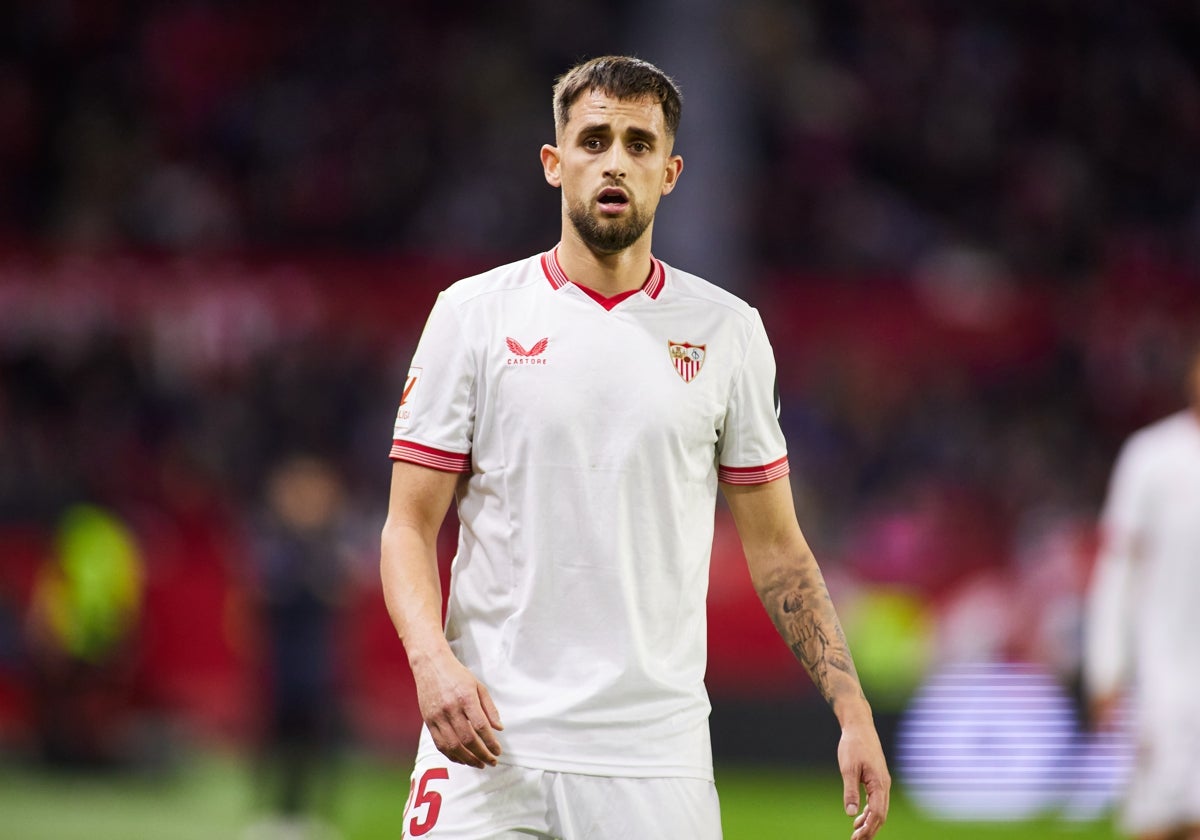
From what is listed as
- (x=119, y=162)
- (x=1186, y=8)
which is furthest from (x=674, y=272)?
(x=1186, y=8)

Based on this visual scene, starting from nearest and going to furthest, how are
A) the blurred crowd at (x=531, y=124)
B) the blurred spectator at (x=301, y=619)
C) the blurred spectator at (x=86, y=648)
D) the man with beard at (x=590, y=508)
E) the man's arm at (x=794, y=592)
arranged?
1. the man with beard at (x=590, y=508)
2. the man's arm at (x=794, y=592)
3. the blurred spectator at (x=301, y=619)
4. the blurred spectator at (x=86, y=648)
5. the blurred crowd at (x=531, y=124)

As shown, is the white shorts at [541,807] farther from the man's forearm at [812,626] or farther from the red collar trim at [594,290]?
the red collar trim at [594,290]

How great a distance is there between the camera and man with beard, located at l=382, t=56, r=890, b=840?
3611mm

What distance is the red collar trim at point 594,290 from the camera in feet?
12.7

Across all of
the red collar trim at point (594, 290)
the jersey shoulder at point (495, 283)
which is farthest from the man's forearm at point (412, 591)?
the red collar trim at point (594, 290)

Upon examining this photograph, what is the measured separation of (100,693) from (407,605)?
32.1 feet

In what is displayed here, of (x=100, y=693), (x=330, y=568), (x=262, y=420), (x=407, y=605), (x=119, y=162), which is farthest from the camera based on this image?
(x=119, y=162)

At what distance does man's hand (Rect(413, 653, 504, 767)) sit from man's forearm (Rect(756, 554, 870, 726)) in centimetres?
84

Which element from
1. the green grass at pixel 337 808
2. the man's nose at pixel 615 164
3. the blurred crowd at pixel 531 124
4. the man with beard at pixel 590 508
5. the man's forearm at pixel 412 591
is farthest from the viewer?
the blurred crowd at pixel 531 124

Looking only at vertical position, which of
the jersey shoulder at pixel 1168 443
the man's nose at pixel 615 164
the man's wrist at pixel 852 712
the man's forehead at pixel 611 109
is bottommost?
the man's wrist at pixel 852 712

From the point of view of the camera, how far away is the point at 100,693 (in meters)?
12.6

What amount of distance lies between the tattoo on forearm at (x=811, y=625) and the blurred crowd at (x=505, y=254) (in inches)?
327

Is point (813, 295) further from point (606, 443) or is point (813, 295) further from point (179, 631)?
point (606, 443)

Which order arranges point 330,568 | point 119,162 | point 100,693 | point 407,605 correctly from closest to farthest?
point 407,605 < point 330,568 < point 100,693 < point 119,162
